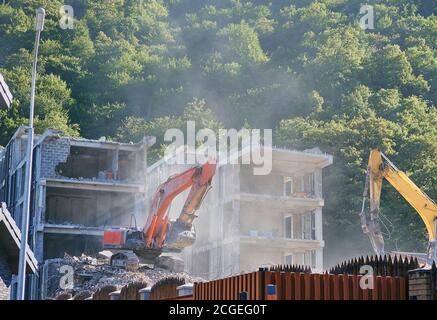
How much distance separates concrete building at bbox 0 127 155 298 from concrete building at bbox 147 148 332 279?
4591 millimetres

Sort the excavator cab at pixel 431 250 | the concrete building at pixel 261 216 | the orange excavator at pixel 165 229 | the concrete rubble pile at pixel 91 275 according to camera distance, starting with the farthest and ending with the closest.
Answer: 1. the concrete building at pixel 261 216
2. the concrete rubble pile at pixel 91 275
3. the orange excavator at pixel 165 229
4. the excavator cab at pixel 431 250

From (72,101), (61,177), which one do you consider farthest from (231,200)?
(72,101)

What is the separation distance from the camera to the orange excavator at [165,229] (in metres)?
40.8

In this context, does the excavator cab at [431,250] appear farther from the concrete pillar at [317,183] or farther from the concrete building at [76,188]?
the concrete building at [76,188]

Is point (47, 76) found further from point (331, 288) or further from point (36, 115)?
point (331, 288)

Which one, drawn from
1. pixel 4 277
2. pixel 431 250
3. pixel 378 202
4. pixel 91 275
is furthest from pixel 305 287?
pixel 91 275

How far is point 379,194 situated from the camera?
4072cm

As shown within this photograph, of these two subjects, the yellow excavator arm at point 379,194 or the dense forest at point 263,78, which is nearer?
the yellow excavator arm at point 379,194

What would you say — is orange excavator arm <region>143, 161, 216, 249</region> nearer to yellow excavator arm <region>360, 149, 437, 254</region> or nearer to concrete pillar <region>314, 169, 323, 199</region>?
yellow excavator arm <region>360, 149, 437, 254</region>

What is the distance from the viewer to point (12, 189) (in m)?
54.8

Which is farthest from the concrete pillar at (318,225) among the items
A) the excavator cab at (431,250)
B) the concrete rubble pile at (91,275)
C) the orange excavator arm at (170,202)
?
the excavator cab at (431,250)

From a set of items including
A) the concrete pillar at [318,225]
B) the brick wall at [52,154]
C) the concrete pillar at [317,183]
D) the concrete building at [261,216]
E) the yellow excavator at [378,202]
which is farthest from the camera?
the concrete pillar at [317,183]

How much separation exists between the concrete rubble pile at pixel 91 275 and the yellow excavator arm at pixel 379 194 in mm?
9100
